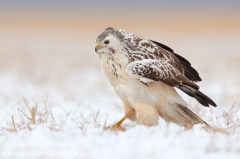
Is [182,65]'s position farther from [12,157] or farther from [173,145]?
[12,157]

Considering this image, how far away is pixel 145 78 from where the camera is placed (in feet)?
16.9

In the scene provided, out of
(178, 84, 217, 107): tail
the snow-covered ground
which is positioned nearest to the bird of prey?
(178, 84, 217, 107): tail

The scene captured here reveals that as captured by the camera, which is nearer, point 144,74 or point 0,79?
point 144,74

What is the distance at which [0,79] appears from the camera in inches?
462

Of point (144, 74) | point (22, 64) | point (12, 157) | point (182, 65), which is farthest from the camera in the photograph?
point (22, 64)

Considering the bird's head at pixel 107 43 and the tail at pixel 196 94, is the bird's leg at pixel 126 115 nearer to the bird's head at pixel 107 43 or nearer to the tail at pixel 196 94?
the tail at pixel 196 94

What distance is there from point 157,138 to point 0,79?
8679 mm

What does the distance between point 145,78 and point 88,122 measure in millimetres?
1255

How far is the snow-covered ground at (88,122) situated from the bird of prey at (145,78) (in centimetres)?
33

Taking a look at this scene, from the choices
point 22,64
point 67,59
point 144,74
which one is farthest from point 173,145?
point 67,59

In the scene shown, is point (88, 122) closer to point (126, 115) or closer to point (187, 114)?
point (126, 115)

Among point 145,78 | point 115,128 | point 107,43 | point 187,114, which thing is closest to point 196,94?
point 187,114

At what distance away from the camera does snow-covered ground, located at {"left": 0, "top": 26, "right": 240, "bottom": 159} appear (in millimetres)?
3979

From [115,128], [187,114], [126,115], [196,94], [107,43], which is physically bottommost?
[115,128]
